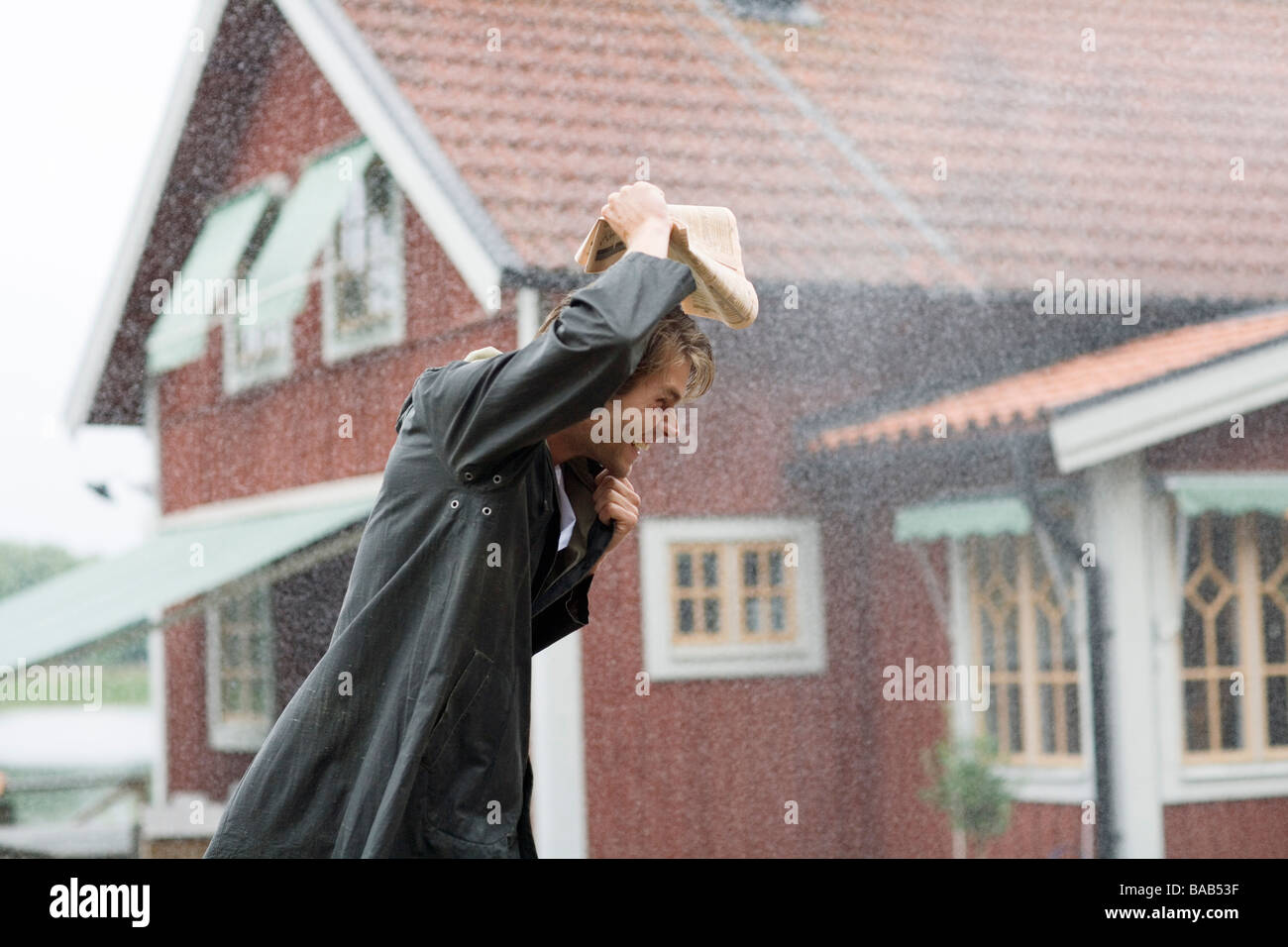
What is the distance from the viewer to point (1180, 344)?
5074mm

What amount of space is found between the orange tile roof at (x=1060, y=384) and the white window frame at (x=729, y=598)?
30 cm

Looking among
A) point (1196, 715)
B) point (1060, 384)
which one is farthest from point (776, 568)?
point (1196, 715)

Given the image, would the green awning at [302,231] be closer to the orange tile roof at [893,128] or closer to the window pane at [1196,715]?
the orange tile roof at [893,128]

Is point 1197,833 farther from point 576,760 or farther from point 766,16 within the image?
point 766,16

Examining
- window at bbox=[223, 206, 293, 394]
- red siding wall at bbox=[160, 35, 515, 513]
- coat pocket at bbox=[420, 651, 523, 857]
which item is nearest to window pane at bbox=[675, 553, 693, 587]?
red siding wall at bbox=[160, 35, 515, 513]

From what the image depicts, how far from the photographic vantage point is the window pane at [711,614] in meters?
4.92

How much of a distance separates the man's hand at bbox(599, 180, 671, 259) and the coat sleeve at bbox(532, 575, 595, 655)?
41 cm

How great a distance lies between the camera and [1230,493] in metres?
4.80

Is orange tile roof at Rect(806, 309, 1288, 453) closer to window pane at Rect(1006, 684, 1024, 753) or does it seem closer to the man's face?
window pane at Rect(1006, 684, 1024, 753)

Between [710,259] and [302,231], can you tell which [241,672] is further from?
[710,259]

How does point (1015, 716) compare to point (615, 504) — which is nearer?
point (615, 504)

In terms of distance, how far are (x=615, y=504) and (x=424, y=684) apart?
316 millimetres
